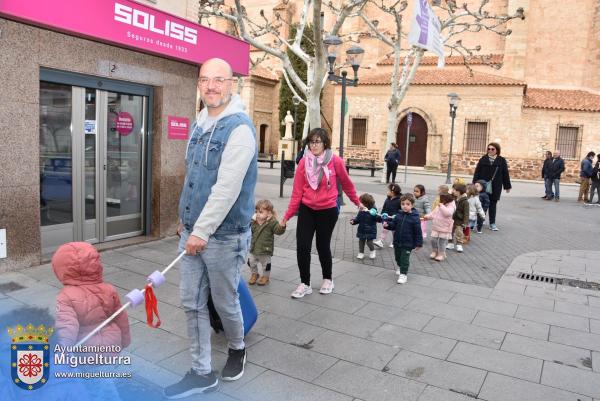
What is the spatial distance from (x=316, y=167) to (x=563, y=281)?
3.97 m

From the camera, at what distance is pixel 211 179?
10.2 ft

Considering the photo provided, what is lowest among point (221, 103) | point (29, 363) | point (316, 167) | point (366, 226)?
point (29, 363)

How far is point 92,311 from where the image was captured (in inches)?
118

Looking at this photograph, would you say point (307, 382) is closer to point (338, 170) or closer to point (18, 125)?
point (338, 170)

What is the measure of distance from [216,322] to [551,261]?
6.01 metres

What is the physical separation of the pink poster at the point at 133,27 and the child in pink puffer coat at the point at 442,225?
12.8 ft

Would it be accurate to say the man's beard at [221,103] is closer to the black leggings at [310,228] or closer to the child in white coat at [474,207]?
the black leggings at [310,228]

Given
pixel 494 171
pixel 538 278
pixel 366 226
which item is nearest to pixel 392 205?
pixel 366 226

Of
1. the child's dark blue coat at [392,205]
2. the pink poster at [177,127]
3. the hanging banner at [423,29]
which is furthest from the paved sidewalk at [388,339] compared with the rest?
the hanging banner at [423,29]

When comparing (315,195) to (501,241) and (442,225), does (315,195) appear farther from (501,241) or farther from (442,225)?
(501,241)

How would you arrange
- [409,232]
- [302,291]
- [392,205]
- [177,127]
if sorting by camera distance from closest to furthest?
[302,291], [409,232], [392,205], [177,127]

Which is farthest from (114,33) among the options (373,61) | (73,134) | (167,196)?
(373,61)

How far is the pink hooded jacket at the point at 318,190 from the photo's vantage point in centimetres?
514

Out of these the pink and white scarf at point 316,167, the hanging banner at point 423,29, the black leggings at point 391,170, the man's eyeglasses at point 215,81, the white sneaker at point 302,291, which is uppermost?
the hanging banner at point 423,29
